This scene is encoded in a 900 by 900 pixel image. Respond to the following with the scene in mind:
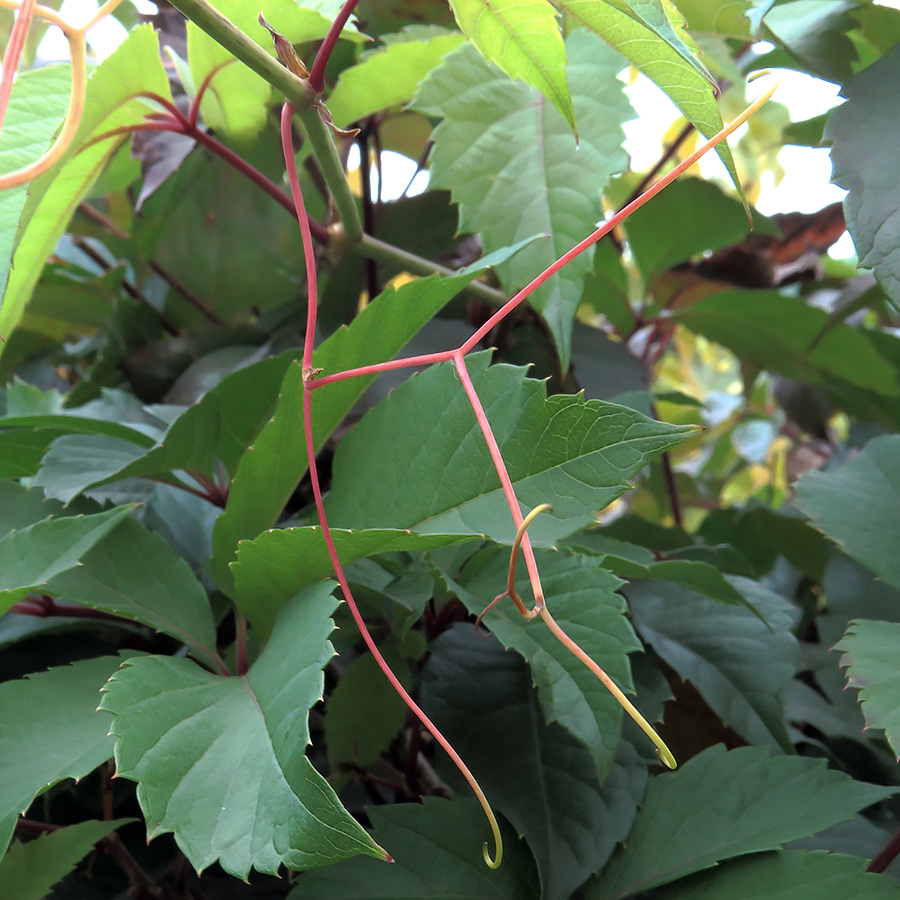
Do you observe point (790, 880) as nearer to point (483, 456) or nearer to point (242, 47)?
point (483, 456)

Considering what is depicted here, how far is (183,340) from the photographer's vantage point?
54 centimetres

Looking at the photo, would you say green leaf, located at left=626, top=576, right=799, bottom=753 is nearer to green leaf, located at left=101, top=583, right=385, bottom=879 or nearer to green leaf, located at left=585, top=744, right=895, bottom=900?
green leaf, located at left=585, top=744, right=895, bottom=900

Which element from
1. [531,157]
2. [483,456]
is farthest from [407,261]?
[483,456]

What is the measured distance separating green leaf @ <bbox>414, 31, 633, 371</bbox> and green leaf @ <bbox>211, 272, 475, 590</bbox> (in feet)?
0.20

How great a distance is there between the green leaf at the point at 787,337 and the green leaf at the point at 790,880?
1.23ft

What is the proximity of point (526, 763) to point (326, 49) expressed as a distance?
30cm

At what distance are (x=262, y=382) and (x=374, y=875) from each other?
0.73 feet

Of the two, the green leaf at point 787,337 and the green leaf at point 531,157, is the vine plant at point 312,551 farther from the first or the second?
the green leaf at point 787,337

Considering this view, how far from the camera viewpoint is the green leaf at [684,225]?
567mm

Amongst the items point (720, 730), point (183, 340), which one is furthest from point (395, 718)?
point (183, 340)

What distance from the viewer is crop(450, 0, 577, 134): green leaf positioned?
10.8 inches

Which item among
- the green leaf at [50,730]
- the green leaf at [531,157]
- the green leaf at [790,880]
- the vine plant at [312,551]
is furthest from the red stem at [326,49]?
the green leaf at [790,880]

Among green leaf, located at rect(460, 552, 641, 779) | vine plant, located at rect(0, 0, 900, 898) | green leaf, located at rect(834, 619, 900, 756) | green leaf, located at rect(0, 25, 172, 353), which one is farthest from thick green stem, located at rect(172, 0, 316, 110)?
green leaf, located at rect(834, 619, 900, 756)

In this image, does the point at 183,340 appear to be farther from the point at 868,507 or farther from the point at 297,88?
the point at 868,507
